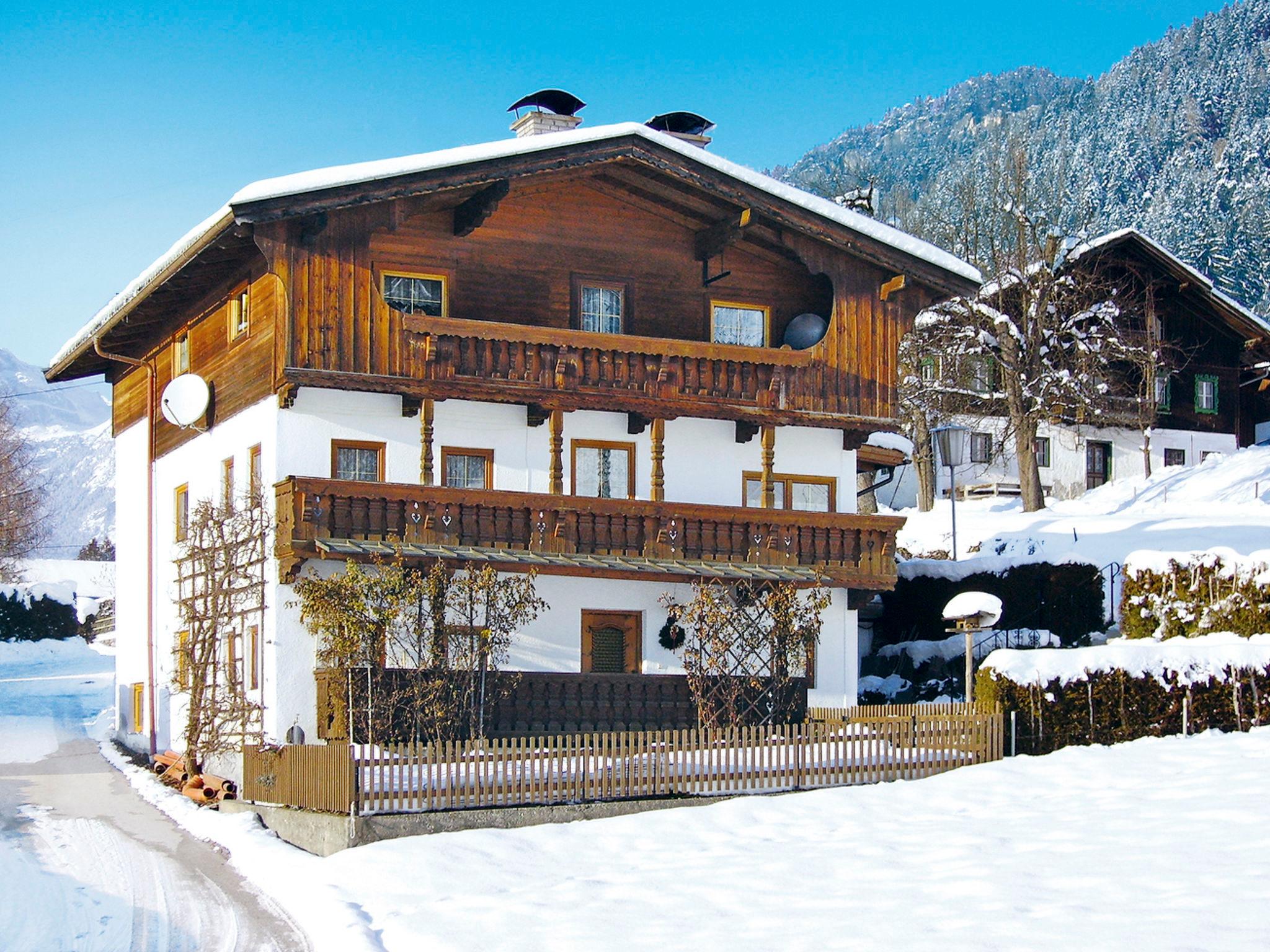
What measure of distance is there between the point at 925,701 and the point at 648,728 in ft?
23.3

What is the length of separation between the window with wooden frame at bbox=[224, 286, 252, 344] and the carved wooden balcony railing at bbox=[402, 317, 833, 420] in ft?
10.6

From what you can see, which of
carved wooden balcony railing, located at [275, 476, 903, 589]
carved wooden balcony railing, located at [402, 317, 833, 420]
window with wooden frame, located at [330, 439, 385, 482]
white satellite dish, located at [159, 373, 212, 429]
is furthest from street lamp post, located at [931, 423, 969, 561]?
white satellite dish, located at [159, 373, 212, 429]

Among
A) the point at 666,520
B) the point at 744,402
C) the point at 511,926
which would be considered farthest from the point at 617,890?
the point at 744,402

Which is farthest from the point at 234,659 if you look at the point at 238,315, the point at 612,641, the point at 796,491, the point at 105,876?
the point at 796,491

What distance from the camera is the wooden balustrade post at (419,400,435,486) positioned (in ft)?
91.0

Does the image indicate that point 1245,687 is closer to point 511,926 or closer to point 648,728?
point 648,728

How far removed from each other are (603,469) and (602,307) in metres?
2.94

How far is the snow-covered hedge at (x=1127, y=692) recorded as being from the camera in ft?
81.9

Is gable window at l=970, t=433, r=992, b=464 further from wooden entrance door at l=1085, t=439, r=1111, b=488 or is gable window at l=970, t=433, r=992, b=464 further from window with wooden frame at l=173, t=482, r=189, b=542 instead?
window with wooden frame at l=173, t=482, r=189, b=542

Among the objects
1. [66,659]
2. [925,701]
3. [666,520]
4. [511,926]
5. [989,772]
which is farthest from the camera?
[66,659]

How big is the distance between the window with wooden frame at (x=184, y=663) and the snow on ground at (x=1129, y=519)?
16.5 m

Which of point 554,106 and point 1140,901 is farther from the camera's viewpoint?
point 554,106

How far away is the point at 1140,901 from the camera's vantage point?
15.9m

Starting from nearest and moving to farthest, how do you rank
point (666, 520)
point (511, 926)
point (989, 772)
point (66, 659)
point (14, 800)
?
point (511, 926) → point (989, 772) → point (14, 800) → point (666, 520) → point (66, 659)
